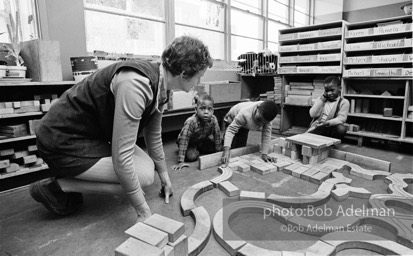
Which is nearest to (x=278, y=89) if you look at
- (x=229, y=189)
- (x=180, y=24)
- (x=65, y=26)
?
(x=180, y=24)

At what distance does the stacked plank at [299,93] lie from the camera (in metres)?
4.55

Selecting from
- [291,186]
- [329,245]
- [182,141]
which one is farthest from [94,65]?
[329,245]

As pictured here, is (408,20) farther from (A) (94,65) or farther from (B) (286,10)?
(B) (286,10)

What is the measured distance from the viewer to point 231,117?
3.49m

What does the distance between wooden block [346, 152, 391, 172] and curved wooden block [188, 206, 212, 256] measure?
6.66ft

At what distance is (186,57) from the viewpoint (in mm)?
1495

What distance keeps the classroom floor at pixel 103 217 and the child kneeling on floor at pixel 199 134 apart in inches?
10.7

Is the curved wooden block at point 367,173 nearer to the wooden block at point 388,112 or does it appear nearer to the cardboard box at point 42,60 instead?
the wooden block at point 388,112

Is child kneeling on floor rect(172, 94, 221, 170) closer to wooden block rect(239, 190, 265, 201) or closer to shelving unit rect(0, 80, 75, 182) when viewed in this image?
wooden block rect(239, 190, 265, 201)

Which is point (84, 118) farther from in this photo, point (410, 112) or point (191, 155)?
point (410, 112)

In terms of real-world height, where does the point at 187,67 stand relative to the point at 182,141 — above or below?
above

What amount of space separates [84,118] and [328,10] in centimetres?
923

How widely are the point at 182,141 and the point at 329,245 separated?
1.88 meters

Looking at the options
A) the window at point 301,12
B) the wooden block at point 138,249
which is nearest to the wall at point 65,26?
the wooden block at point 138,249
